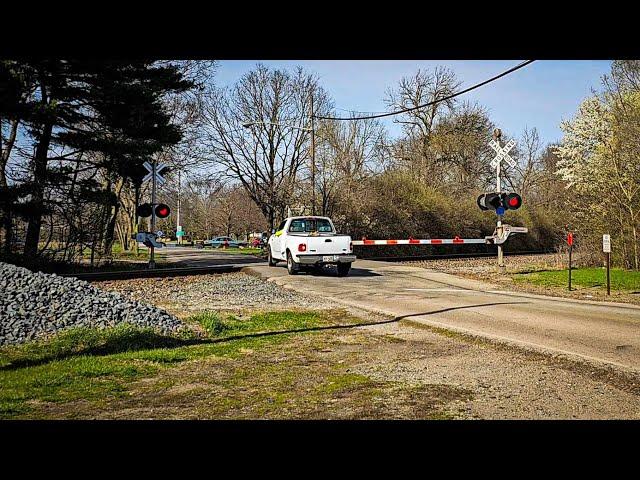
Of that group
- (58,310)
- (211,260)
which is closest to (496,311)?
(58,310)

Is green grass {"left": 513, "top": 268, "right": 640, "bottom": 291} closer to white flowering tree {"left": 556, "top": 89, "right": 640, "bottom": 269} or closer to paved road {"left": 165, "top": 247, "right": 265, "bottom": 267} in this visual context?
white flowering tree {"left": 556, "top": 89, "right": 640, "bottom": 269}

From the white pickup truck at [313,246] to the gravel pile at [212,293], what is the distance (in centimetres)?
138

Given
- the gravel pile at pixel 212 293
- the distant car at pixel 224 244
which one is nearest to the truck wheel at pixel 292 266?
the gravel pile at pixel 212 293

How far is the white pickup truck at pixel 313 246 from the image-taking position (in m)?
16.8

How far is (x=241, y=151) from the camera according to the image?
30.2m

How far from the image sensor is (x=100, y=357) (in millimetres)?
6922

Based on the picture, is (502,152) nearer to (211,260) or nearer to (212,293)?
(212,293)

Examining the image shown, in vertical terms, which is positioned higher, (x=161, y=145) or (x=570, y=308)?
(x=161, y=145)

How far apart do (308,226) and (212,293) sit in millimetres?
5235
